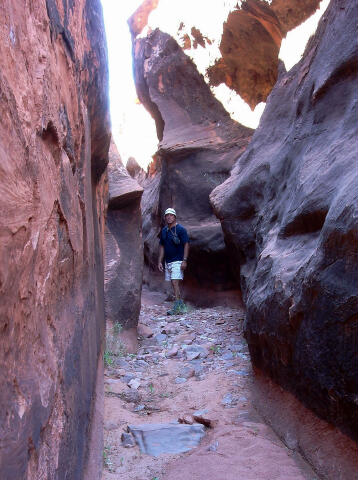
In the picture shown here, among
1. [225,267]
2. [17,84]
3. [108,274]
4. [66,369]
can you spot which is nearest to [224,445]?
[66,369]

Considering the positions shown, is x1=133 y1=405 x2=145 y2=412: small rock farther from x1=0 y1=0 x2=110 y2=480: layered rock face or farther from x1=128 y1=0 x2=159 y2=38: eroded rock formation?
x1=128 y1=0 x2=159 y2=38: eroded rock formation

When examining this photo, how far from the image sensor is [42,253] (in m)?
1.23

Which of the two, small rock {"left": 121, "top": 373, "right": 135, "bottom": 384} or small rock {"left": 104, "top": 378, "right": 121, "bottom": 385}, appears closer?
small rock {"left": 104, "top": 378, "right": 121, "bottom": 385}

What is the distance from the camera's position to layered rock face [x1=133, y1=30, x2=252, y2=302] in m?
8.27

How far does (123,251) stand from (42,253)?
434 centimetres

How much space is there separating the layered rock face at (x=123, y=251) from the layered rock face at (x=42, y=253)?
284cm

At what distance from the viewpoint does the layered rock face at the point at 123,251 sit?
5094 mm

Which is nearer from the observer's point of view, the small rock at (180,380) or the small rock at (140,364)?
the small rock at (180,380)

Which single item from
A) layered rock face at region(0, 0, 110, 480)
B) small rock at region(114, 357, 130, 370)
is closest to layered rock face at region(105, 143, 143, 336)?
small rock at region(114, 357, 130, 370)

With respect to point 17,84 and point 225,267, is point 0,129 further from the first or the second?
point 225,267

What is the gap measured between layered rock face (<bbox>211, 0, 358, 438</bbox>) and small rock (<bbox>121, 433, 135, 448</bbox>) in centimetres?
87

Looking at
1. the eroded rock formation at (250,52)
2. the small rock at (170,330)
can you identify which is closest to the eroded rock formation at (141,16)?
the eroded rock formation at (250,52)

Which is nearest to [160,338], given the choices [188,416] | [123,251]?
[123,251]

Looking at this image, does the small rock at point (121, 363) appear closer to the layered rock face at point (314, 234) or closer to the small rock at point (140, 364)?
the small rock at point (140, 364)
